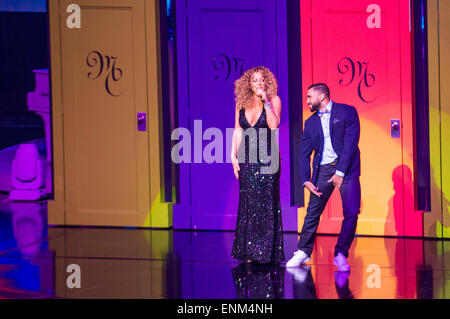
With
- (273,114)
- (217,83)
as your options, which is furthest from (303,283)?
(217,83)

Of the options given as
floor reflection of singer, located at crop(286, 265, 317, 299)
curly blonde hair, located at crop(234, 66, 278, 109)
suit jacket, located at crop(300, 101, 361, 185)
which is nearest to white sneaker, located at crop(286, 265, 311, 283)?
floor reflection of singer, located at crop(286, 265, 317, 299)

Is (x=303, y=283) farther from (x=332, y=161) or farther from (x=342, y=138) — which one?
(x=342, y=138)

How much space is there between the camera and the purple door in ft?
22.1

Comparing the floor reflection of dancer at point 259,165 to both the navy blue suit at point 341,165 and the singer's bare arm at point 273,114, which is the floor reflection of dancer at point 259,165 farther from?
the navy blue suit at point 341,165

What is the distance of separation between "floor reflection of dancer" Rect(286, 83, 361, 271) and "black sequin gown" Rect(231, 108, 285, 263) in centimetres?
22

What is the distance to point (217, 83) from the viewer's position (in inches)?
271

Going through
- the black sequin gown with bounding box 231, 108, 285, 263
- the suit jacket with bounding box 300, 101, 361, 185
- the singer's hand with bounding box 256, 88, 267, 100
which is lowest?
the black sequin gown with bounding box 231, 108, 285, 263

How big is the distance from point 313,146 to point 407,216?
1.70 meters

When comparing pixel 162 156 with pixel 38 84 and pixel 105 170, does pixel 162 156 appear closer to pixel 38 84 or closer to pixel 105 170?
pixel 105 170

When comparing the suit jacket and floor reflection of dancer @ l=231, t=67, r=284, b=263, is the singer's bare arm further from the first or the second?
the suit jacket

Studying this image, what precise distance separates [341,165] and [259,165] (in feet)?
2.08

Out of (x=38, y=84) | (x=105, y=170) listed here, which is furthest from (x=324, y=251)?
(x=38, y=84)

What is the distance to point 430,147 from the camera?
6.33m
